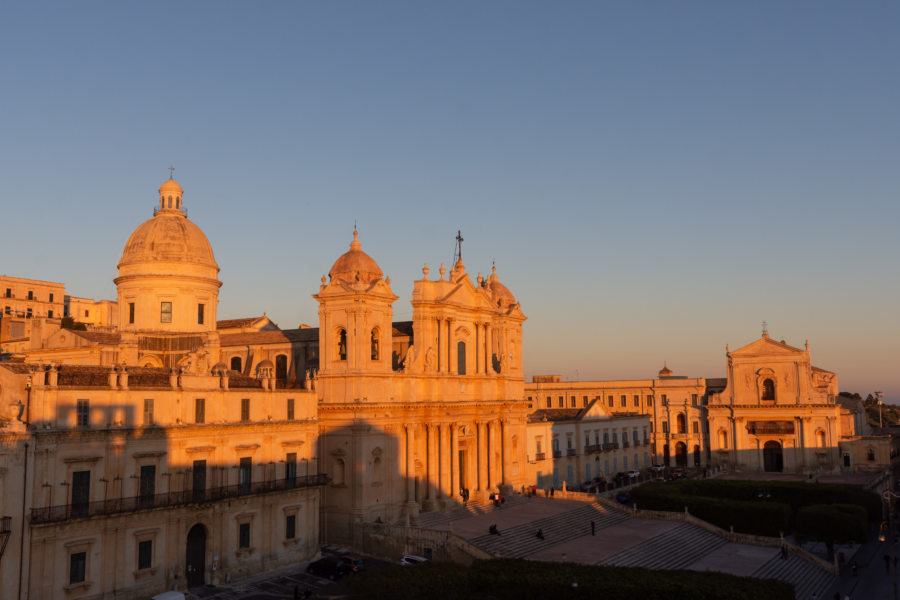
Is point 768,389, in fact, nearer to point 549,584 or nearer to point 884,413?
point 549,584

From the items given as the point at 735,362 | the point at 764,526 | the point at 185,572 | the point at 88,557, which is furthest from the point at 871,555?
the point at 88,557

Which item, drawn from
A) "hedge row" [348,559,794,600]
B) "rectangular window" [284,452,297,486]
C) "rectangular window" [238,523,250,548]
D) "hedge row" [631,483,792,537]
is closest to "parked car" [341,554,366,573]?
"rectangular window" [238,523,250,548]

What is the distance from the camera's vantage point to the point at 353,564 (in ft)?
145

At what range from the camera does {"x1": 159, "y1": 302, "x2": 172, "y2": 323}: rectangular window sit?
192ft

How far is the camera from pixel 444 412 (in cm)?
5769

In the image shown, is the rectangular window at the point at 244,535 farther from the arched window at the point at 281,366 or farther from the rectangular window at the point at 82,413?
the arched window at the point at 281,366

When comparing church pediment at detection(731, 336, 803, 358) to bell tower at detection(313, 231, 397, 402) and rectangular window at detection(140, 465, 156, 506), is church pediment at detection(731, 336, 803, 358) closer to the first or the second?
bell tower at detection(313, 231, 397, 402)

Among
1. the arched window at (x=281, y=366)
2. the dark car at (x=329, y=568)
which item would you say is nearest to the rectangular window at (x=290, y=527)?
the dark car at (x=329, y=568)

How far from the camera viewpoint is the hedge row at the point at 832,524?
165ft

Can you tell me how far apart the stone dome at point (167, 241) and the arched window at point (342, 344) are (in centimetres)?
1332

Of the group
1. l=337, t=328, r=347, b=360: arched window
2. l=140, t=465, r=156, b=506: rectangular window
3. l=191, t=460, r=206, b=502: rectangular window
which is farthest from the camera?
l=337, t=328, r=347, b=360: arched window

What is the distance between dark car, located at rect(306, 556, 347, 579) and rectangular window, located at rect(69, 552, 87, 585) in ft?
41.0

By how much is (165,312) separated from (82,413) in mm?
23090

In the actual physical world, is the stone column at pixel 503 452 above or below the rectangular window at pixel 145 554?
above
